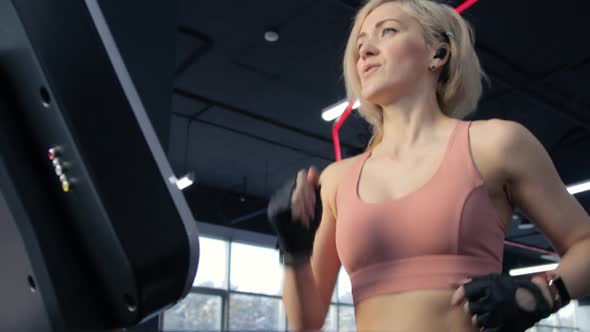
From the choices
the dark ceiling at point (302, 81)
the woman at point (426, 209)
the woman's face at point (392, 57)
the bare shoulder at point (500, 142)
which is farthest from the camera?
the dark ceiling at point (302, 81)

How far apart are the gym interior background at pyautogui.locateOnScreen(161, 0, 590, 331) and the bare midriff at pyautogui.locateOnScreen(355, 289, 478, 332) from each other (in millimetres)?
2385

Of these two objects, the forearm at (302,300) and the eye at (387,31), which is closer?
the forearm at (302,300)

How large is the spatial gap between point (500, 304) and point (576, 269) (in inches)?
9.3

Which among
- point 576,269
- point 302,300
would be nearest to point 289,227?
point 302,300

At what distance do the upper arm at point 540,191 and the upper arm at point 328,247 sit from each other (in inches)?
12.9

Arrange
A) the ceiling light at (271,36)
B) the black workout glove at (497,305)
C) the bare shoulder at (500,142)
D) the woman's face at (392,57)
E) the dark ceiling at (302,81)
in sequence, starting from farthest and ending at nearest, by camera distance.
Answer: the ceiling light at (271,36) → the dark ceiling at (302,81) → the woman's face at (392,57) → the bare shoulder at (500,142) → the black workout glove at (497,305)

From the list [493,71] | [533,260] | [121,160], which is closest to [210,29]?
[493,71]

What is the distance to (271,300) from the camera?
9992mm

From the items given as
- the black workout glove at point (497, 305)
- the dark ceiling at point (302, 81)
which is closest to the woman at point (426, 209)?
the black workout glove at point (497, 305)

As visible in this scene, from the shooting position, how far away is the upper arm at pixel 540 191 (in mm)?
966

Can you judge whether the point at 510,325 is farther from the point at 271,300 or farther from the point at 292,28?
the point at 271,300

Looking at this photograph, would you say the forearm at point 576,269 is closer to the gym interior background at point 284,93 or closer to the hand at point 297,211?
the hand at point 297,211

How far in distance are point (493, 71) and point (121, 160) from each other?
17.7ft

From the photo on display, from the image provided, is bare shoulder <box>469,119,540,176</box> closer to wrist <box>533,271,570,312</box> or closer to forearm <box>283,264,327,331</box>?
wrist <box>533,271,570,312</box>
